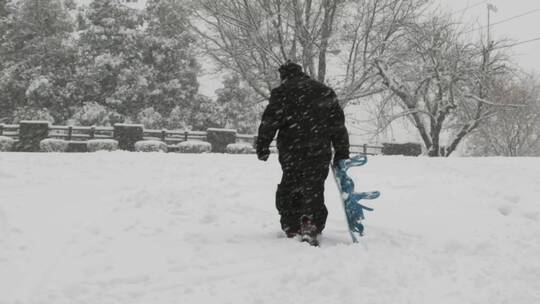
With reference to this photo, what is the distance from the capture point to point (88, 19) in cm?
3169

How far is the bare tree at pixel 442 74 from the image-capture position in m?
19.5

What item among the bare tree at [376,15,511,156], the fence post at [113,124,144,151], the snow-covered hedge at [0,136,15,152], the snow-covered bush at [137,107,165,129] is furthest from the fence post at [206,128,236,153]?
the snow-covered bush at [137,107,165,129]

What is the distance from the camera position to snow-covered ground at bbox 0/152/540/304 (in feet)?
10.6

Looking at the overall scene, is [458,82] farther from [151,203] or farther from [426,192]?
[151,203]

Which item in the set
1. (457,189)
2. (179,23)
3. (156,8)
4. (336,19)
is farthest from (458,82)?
(156,8)

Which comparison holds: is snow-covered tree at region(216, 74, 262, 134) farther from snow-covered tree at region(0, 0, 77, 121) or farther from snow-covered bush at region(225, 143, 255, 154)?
snow-covered bush at region(225, 143, 255, 154)

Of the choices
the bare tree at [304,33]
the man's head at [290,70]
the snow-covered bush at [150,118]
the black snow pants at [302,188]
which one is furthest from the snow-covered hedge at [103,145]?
the black snow pants at [302,188]

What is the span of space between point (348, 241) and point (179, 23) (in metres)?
16.3

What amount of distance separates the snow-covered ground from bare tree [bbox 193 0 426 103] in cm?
848

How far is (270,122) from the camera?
4668 mm

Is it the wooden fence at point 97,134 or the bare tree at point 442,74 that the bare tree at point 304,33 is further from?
the wooden fence at point 97,134

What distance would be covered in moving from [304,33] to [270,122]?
11793mm

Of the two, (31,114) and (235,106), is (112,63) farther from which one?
(235,106)

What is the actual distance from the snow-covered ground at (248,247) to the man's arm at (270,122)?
86 centimetres
